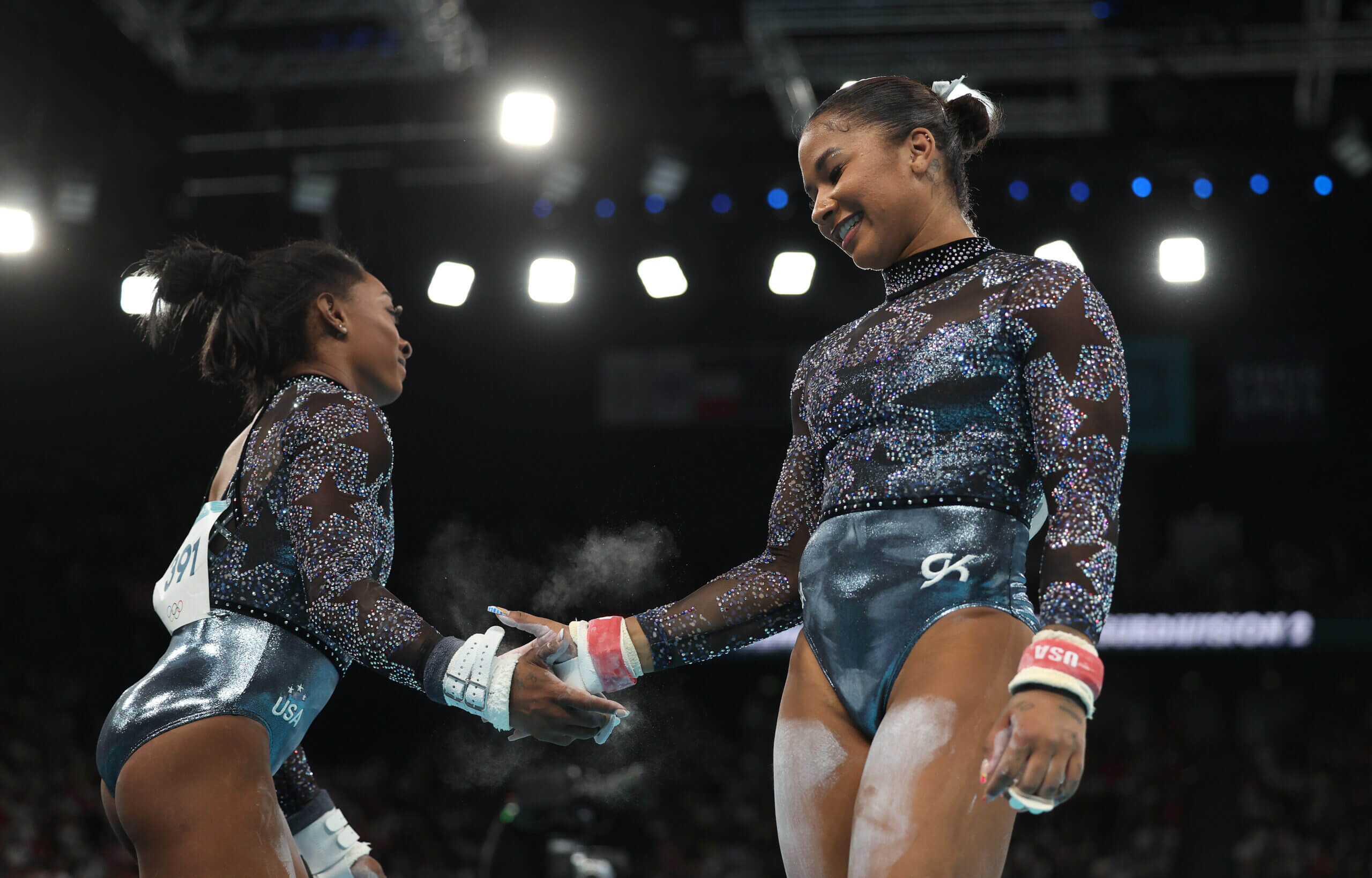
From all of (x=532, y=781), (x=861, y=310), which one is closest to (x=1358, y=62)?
(x=861, y=310)

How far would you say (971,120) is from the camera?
7.79 ft

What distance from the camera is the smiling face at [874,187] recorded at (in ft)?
7.29

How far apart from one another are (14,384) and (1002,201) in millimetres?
7165

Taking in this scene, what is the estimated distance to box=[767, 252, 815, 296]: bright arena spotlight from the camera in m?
5.16

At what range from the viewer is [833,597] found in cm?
205

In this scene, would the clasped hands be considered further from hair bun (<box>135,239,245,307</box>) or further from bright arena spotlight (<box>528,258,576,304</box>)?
bright arena spotlight (<box>528,258,576,304</box>)

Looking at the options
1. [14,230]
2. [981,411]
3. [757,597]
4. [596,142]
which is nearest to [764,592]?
[757,597]

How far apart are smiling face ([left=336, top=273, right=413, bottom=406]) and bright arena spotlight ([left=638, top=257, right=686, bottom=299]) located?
9.72 feet

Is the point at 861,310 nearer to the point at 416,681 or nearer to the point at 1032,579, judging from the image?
the point at 1032,579

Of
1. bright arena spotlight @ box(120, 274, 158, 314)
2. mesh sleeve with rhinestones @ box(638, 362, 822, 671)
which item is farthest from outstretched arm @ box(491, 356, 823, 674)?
bright arena spotlight @ box(120, 274, 158, 314)

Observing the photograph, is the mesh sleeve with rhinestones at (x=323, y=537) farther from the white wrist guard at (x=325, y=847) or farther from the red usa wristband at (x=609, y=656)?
the white wrist guard at (x=325, y=847)

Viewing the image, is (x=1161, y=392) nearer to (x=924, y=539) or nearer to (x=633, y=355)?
(x=633, y=355)

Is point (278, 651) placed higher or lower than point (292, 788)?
higher

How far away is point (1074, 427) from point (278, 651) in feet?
4.49
